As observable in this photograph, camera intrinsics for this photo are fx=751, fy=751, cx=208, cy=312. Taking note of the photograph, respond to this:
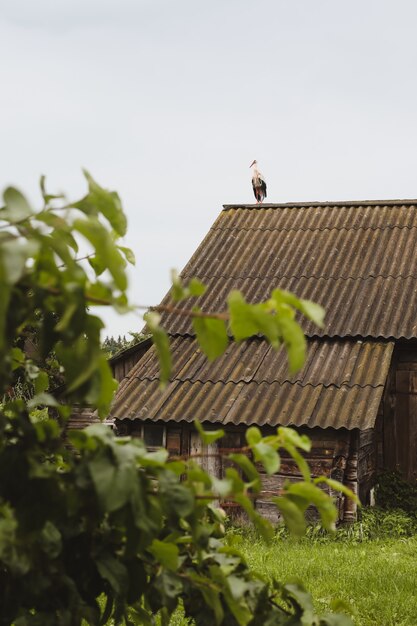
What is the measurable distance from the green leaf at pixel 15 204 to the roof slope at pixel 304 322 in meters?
8.99

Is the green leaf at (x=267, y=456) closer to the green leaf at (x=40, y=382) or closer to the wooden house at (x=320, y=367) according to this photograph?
the green leaf at (x=40, y=382)

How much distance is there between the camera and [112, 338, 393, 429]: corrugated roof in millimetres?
10328

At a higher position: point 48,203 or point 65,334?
point 48,203

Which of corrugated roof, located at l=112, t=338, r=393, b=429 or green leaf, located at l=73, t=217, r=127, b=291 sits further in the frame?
corrugated roof, located at l=112, t=338, r=393, b=429

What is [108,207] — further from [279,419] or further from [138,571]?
[279,419]

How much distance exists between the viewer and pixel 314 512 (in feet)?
34.1

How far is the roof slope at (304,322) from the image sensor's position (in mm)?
10672

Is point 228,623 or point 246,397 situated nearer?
point 228,623

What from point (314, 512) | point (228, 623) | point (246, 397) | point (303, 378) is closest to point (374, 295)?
point (303, 378)

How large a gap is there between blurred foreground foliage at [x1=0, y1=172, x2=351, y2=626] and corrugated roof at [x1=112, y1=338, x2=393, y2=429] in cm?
842

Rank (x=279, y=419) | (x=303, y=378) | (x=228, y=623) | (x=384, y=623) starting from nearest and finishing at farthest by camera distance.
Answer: (x=228, y=623) < (x=384, y=623) < (x=279, y=419) < (x=303, y=378)

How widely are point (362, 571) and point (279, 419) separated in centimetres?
313

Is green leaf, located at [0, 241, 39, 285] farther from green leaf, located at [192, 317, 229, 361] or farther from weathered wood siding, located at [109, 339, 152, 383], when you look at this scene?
weathered wood siding, located at [109, 339, 152, 383]

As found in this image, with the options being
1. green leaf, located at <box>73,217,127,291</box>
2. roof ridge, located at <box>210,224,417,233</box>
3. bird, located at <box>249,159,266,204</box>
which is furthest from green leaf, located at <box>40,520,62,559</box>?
bird, located at <box>249,159,266,204</box>
